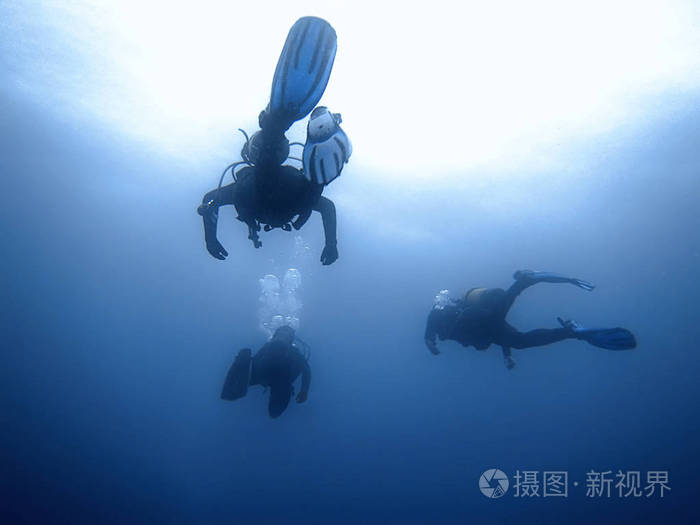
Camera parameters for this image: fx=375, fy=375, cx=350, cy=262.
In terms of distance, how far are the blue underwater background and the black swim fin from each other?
15115 mm

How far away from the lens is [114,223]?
33406 mm

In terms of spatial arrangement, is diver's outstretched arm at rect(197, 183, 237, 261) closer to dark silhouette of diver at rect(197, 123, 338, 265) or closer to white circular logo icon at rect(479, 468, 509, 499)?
dark silhouette of diver at rect(197, 123, 338, 265)

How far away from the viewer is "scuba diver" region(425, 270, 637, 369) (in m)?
6.03

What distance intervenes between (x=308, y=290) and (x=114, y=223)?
69.2 feet

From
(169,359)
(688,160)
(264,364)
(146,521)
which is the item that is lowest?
(146,521)

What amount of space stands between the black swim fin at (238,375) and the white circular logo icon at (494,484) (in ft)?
134

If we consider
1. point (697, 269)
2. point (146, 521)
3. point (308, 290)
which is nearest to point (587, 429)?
point (697, 269)

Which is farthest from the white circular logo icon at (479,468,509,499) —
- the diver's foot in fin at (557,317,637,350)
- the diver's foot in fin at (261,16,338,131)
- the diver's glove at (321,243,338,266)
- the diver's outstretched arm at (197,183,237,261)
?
the diver's foot in fin at (261,16,338,131)

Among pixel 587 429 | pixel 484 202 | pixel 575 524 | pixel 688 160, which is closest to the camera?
pixel 688 160

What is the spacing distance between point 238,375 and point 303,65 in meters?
4.25

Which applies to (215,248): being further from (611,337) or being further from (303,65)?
(611,337)

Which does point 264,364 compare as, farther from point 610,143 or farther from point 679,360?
point 679,360

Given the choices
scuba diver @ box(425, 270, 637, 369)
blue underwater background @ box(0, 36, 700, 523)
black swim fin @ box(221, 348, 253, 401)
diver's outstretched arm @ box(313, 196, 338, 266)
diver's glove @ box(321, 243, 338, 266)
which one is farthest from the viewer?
blue underwater background @ box(0, 36, 700, 523)

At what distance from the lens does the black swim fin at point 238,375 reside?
5426 millimetres
